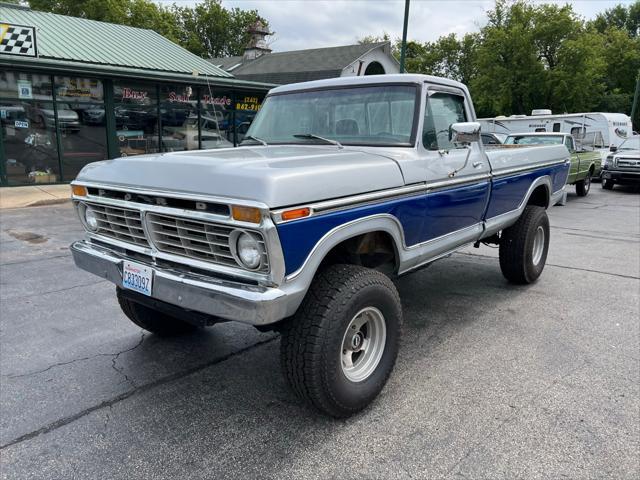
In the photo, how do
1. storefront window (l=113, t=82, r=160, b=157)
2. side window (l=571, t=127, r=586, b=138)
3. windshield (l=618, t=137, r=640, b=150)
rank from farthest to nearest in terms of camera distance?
side window (l=571, t=127, r=586, b=138) → windshield (l=618, t=137, r=640, b=150) → storefront window (l=113, t=82, r=160, b=157)

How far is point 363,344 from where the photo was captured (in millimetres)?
3268

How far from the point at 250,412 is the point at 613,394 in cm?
241

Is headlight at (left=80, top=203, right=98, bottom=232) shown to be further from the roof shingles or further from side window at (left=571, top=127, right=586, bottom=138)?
the roof shingles

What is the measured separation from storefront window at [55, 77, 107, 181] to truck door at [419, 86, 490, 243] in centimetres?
1282

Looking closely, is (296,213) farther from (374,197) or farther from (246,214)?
(374,197)

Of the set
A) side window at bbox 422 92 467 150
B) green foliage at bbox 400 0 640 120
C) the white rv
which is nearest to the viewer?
side window at bbox 422 92 467 150

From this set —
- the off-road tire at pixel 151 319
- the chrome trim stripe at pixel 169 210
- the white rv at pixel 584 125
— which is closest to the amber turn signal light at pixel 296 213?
the chrome trim stripe at pixel 169 210

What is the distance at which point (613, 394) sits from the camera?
11.0 ft

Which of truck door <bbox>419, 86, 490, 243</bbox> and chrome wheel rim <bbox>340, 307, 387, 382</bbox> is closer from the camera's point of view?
chrome wheel rim <bbox>340, 307, 387, 382</bbox>

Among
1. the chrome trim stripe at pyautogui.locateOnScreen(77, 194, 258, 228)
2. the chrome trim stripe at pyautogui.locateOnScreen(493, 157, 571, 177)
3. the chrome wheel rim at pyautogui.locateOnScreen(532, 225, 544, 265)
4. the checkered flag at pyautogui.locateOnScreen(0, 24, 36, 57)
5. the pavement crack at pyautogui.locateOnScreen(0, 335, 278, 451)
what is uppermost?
the checkered flag at pyautogui.locateOnScreen(0, 24, 36, 57)

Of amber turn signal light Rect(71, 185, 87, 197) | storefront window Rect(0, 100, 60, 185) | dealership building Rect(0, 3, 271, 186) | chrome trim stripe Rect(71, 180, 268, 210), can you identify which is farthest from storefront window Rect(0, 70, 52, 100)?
chrome trim stripe Rect(71, 180, 268, 210)

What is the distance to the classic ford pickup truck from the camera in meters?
2.57

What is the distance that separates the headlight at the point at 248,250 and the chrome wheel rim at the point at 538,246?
4.21 meters

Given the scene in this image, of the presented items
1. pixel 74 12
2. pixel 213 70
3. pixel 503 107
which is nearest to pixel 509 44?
pixel 503 107
